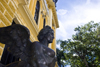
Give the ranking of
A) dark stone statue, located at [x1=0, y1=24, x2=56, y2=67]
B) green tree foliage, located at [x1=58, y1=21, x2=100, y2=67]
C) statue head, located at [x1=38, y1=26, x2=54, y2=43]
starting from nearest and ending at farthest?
dark stone statue, located at [x1=0, y1=24, x2=56, y2=67]
statue head, located at [x1=38, y1=26, x2=54, y2=43]
green tree foliage, located at [x1=58, y1=21, x2=100, y2=67]

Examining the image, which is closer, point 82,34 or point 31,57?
point 31,57

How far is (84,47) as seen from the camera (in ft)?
62.1

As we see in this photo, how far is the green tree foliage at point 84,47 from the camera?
61.2ft

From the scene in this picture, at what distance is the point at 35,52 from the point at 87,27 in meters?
21.7

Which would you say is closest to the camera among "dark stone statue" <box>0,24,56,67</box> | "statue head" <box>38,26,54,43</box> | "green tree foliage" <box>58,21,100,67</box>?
"dark stone statue" <box>0,24,56,67</box>

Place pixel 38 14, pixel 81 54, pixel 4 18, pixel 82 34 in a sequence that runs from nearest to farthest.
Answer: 1. pixel 4 18
2. pixel 38 14
3. pixel 81 54
4. pixel 82 34

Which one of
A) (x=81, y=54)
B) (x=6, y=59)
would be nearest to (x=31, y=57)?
(x=6, y=59)

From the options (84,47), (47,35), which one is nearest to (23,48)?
(47,35)

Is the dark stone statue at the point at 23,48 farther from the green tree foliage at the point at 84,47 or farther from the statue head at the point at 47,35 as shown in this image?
the green tree foliage at the point at 84,47

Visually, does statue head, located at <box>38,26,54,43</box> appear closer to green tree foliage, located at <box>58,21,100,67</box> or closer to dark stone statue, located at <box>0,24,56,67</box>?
dark stone statue, located at <box>0,24,56,67</box>

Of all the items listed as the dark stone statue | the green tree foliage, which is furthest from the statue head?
the green tree foliage

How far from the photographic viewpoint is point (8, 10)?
78.0 inches

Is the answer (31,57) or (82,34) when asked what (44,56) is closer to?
(31,57)

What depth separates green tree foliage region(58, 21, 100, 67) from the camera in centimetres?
1864
